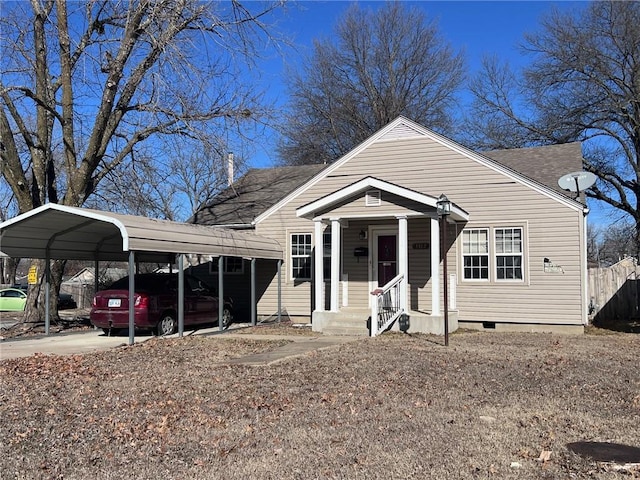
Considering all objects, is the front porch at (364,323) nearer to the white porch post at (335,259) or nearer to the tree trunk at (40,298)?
the white porch post at (335,259)

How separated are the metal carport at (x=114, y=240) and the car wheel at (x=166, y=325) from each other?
853 millimetres

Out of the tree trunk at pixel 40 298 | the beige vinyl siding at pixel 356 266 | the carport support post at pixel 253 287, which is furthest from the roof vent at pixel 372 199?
the tree trunk at pixel 40 298

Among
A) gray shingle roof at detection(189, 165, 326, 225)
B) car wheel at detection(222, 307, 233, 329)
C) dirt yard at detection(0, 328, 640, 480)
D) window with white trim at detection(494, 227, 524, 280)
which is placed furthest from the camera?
gray shingle roof at detection(189, 165, 326, 225)

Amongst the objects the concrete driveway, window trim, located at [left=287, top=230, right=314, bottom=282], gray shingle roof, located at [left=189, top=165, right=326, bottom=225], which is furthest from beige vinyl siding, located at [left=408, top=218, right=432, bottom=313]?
gray shingle roof, located at [left=189, top=165, right=326, bottom=225]

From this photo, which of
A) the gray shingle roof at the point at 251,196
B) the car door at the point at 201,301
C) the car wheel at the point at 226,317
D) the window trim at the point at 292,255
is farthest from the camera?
the gray shingle roof at the point at 251,196

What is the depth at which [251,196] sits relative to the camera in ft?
66.6

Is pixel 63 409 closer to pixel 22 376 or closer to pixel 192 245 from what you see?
pixel 22 376

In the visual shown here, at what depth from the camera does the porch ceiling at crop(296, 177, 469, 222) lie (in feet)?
43.6

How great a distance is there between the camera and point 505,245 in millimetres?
14797

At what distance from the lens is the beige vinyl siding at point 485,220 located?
1418 cm

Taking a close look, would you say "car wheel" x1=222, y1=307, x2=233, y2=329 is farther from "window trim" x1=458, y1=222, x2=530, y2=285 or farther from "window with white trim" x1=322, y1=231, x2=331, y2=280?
"window trim" x1=458, y1=222, x2=530, y2=285

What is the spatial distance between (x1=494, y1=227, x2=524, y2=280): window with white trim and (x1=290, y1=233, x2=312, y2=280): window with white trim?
530 centimetres

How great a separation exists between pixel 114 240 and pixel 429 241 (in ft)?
27.8

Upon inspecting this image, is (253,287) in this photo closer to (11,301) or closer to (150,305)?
(150,305)
